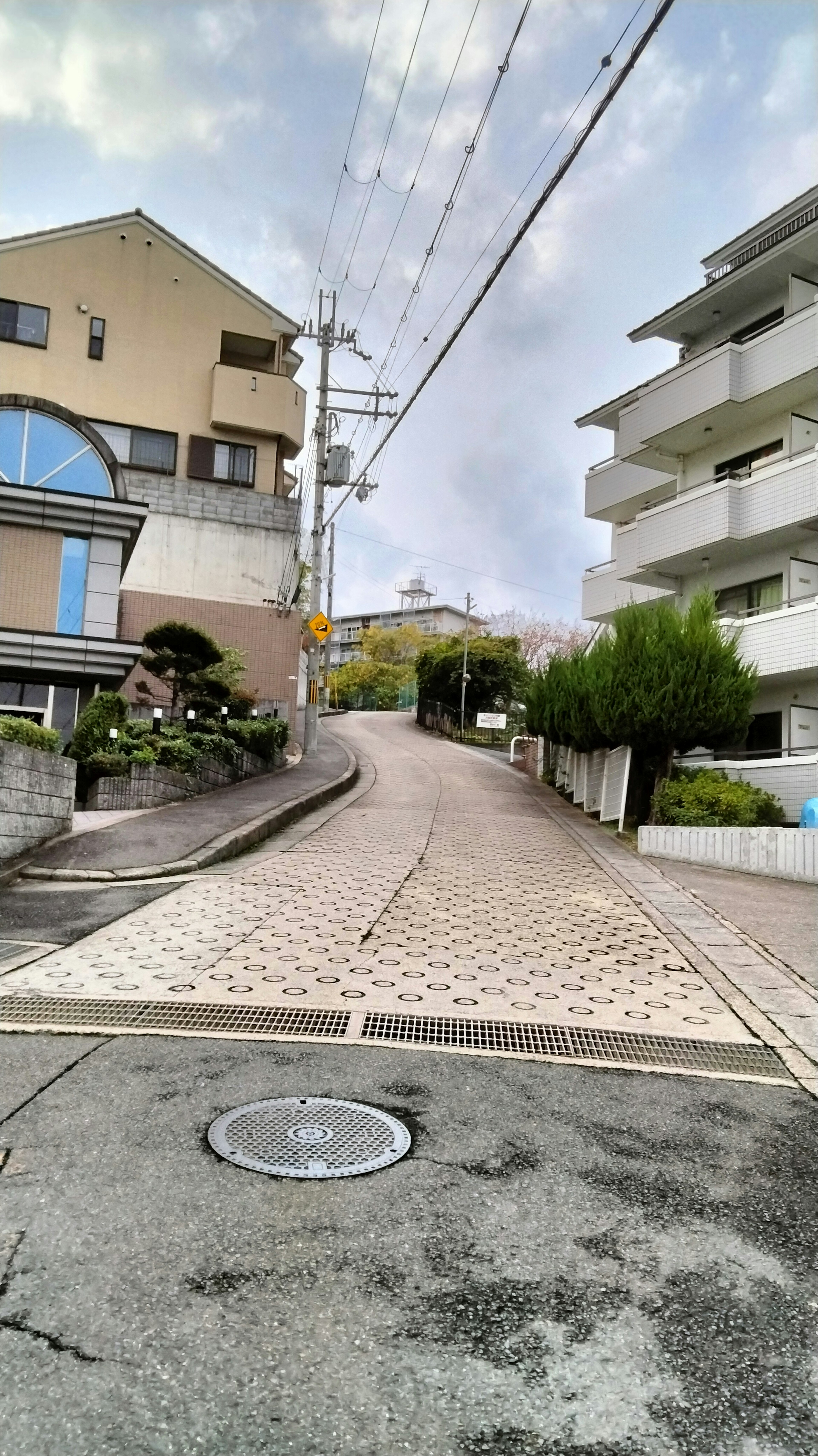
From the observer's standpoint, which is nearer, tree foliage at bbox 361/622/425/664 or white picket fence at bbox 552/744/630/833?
white picket fence at bbox 552/744/630/833

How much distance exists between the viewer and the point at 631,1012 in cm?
509

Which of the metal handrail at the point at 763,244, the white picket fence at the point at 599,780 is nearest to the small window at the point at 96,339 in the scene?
the metal handrail at the point at 763,244

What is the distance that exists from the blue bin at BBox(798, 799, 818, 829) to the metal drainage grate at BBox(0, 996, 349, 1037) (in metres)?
9.12

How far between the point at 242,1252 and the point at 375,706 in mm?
62160

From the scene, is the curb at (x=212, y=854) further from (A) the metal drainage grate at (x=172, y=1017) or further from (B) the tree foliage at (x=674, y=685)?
(B) the tree foliage at (x=674, y=685)

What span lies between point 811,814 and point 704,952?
6395mm

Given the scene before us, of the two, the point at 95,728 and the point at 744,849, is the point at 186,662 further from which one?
the point at 744,849

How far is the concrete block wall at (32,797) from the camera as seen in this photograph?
349 inches

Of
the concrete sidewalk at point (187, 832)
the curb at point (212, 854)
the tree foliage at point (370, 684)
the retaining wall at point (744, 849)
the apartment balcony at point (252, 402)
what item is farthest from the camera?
the tree foliage at point (370, 684)

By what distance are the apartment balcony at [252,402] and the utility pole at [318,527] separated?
4.81 feet

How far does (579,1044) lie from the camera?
4.55m

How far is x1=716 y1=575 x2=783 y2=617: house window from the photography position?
58.2ft

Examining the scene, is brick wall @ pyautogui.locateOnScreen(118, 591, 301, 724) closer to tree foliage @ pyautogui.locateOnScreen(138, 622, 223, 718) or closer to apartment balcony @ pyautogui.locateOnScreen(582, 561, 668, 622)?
tree foliage @ pyautogui.locateOnScreen(138, 622, 223, 718)

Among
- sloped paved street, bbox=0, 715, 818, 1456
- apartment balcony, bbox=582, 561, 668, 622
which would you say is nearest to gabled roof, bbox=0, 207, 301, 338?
apartment balcony, bbox=582, 561, 668, 622
